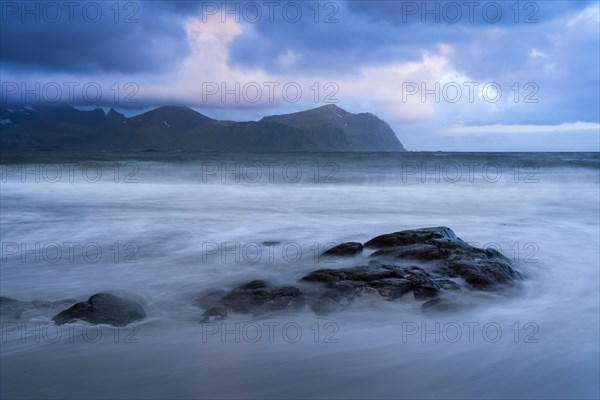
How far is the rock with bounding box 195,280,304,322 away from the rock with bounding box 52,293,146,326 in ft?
2.40

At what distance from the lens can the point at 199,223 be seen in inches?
489

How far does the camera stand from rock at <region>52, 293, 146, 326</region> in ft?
15.5

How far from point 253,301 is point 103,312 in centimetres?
149

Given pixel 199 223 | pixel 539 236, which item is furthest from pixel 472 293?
pixel 199 223

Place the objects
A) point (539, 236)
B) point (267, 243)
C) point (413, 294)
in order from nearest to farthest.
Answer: point (413, 294), point (267, 243), point (539, 236)

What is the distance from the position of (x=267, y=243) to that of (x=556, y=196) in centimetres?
1635

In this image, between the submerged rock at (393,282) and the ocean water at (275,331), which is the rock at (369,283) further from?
the ocean water at (275,331)

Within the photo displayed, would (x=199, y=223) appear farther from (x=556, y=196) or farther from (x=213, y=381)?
(x=556, y=196)

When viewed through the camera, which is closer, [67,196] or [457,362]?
[457,362]
